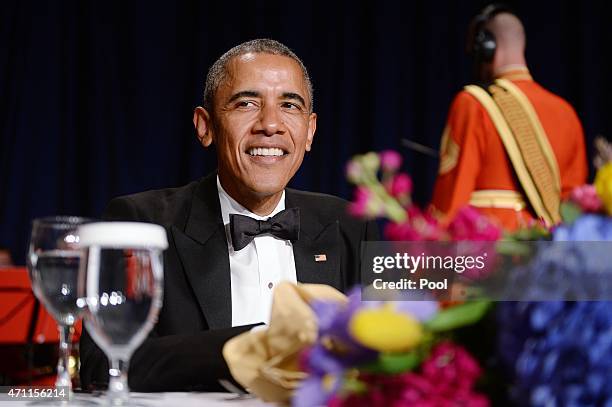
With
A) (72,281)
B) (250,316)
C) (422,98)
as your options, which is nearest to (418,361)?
(72,281)

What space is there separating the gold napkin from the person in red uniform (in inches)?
76.9

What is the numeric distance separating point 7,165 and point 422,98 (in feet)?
8.12

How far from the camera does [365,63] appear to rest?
5242mm

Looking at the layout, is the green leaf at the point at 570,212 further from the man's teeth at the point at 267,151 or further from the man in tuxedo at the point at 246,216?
the man's teeth at the point at 267,151

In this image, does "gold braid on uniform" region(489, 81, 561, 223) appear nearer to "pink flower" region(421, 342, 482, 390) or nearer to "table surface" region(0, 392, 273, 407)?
"table surface" region(0, 392, 273, 407)

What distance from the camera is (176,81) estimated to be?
17.2 ft

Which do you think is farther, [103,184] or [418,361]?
[103,184]

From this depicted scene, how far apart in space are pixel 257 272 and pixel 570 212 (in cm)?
114

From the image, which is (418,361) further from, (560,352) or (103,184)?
(103,184)

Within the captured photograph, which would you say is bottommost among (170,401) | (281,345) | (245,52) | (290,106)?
(170,401)

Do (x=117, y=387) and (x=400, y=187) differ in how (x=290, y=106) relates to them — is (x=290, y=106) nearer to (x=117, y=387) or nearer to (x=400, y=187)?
(x=117, y=387)

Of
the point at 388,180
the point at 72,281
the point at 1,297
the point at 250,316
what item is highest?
the point at 388,180

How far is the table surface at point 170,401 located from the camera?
3.09ft

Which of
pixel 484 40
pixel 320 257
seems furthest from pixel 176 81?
pixel 320 257
